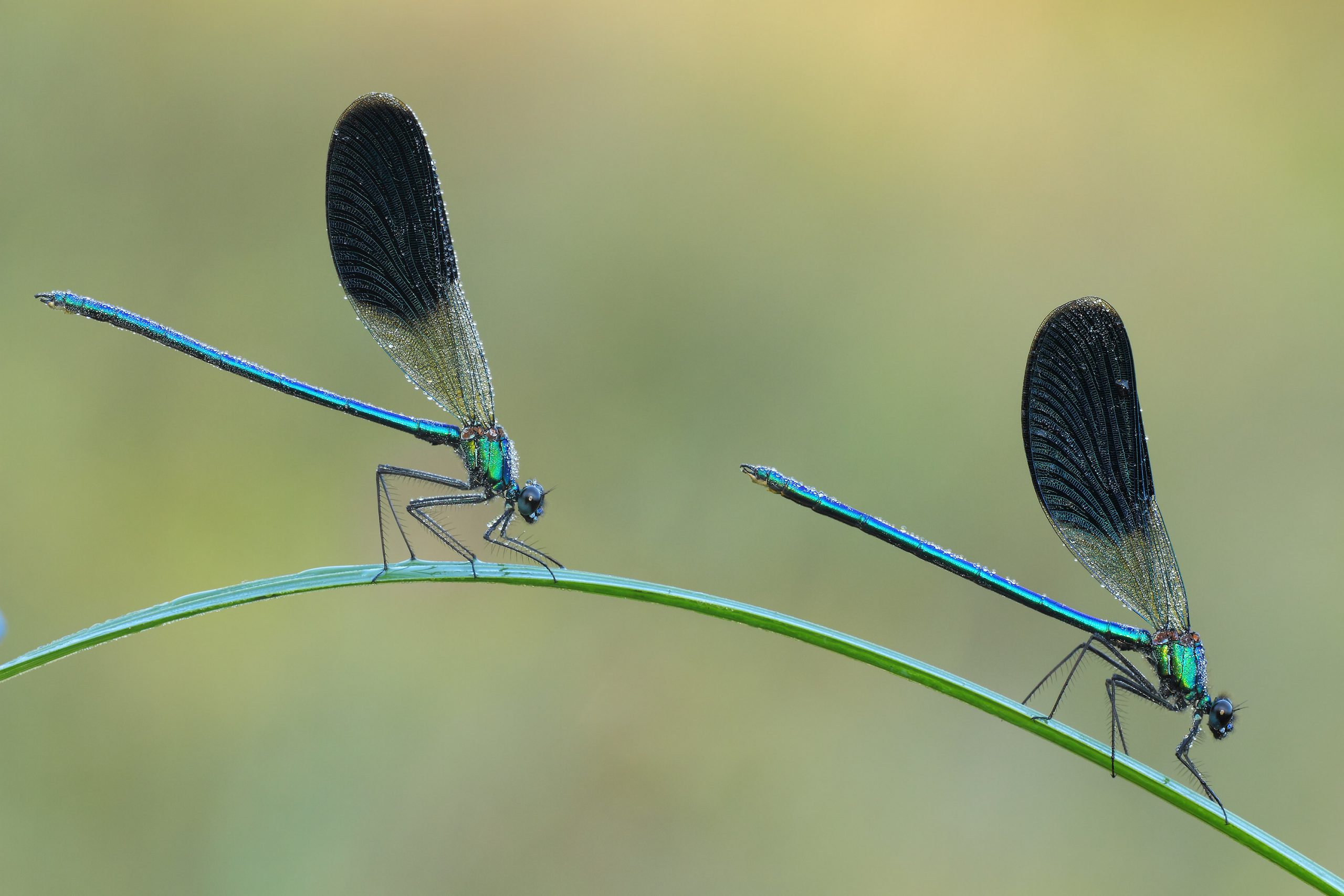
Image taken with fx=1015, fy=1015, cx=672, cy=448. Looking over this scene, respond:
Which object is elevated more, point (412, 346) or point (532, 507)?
point (412, 346)

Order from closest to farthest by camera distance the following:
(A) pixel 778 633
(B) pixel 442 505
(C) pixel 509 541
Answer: (A) pixel 778 633
(C) pixel 509 541
(B) pixel 442 505

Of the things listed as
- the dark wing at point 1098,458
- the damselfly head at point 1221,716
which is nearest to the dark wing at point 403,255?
the dark wing at point 1098,458

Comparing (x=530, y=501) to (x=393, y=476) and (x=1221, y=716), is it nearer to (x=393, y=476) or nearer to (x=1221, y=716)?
(x=393, y=476)

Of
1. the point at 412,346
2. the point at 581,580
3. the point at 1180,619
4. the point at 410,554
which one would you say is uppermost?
the point at 1180,619

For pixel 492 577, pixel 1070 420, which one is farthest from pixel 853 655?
pixel 1070 420

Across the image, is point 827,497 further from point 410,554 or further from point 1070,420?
point 410,554

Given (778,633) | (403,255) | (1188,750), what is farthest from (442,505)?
(1188,750)

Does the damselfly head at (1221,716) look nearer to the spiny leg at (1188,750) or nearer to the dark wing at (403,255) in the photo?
the spiny leg at (1188,750)
